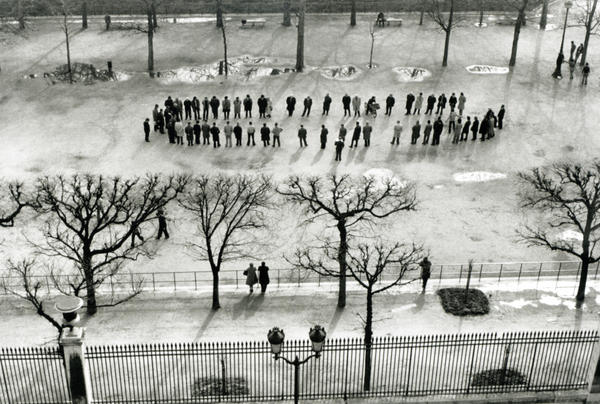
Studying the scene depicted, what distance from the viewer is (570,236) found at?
96.6 ft

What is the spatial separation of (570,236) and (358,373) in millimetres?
13085

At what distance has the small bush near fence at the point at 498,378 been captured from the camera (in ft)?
66.4

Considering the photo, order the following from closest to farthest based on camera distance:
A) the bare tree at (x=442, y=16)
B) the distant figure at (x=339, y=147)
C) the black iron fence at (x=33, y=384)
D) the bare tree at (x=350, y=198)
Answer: the black iron fence at (x=33, y=384)
the bare tree at (x=350, y=198)
the distant figure at (x=339, y=147)
the bare tree at (x=442, y=16)

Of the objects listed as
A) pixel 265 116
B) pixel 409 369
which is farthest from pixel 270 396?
pixel 265 116

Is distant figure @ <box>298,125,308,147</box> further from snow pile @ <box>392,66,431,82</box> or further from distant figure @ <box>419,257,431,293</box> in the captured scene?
distant figure @ <box>419,257,431,293</box>

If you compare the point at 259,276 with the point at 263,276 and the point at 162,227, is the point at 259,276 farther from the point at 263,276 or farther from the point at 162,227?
the point at 162,227

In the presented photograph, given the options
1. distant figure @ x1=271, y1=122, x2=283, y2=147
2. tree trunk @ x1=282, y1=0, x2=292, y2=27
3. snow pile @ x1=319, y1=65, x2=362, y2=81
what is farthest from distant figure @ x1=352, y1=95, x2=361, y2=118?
tree trunk @ x1=282, y1=0, x2=292, y2=27

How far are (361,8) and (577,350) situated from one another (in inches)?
1559

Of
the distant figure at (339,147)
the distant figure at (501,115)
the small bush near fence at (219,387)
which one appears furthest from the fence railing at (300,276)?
the distant figure at (501,115)

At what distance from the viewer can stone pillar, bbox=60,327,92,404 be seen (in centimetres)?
1745

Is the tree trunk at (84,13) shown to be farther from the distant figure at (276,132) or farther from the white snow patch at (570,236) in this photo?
the white snow patch at (570,236)

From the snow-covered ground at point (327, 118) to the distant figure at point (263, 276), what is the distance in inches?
92.8

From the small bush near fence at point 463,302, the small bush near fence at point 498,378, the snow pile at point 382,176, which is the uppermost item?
the snow pile at point 382,176

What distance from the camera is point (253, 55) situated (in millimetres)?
47375
